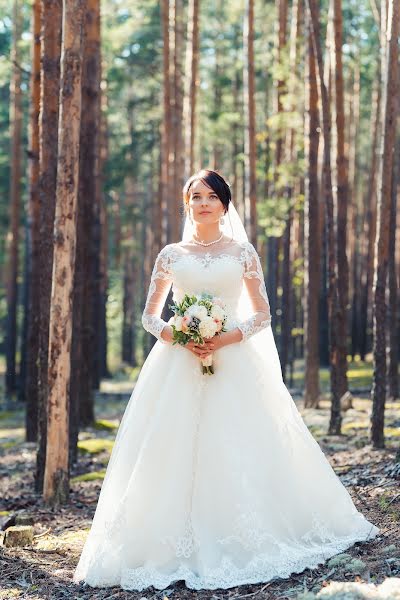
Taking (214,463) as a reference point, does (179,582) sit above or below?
below

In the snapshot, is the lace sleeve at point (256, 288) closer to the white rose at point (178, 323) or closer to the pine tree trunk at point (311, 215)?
the white rose at point (178, 323)

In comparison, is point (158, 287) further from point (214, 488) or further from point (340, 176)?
point (340, 176)

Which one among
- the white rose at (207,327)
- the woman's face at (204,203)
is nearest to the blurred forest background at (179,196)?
the white rose at (207,327)

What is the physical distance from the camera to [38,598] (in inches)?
217

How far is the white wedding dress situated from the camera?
538 centimetres

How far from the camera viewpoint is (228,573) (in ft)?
17.1

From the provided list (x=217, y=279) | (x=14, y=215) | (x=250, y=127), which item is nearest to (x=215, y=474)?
(x=217, y=279)

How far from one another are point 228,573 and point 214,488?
0.60 m

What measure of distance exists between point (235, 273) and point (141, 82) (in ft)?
102

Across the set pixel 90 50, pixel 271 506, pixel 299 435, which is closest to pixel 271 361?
pixel 299 435

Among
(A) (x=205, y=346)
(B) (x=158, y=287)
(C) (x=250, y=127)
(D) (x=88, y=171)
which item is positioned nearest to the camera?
(A) (x=205, y=346)

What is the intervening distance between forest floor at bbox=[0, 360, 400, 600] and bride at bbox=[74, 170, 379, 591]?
118mm

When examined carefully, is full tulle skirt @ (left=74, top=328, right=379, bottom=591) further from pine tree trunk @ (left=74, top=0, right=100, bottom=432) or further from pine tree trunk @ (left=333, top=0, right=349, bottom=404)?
pine tree trunk @ (left=333, top=0, right=349, bottom=404)

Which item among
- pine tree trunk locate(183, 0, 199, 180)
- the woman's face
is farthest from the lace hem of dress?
pine tree trunk locate(183, 0, 199, 180)
